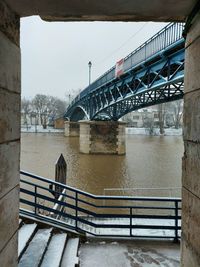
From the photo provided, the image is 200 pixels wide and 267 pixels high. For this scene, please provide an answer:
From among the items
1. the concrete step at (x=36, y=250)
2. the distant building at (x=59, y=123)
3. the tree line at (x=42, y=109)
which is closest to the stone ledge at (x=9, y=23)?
the concrete step at (x=36, y=250)

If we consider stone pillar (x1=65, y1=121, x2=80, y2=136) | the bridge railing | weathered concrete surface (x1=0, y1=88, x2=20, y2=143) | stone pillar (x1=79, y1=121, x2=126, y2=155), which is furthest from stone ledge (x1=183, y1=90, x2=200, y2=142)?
stone pillar (x1=65, y1=121, x2=80, y2=136)

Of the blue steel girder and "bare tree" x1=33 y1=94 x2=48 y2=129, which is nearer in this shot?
the blue steel girder

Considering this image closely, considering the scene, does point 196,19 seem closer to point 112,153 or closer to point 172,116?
point 112,153

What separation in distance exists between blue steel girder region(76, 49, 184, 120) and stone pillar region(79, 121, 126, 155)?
4.07ft

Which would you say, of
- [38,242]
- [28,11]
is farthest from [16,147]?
[38,242]

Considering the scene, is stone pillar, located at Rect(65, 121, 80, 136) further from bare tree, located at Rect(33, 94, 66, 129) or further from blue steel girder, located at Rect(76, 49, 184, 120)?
bare tree, located at Rect(33, 94, 66, 129)

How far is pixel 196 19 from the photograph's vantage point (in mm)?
2604

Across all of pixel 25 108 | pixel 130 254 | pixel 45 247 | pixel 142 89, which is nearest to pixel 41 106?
pixel 25 108

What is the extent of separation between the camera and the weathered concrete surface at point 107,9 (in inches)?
98.3

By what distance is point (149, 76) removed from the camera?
1894 centimetres

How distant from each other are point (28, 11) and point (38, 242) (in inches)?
143

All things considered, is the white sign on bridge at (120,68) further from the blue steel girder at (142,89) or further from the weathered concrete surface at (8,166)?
the weathered concrete surface at (8,166)

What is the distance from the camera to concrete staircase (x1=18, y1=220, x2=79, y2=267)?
4.10 m

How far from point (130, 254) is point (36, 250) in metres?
1.62
